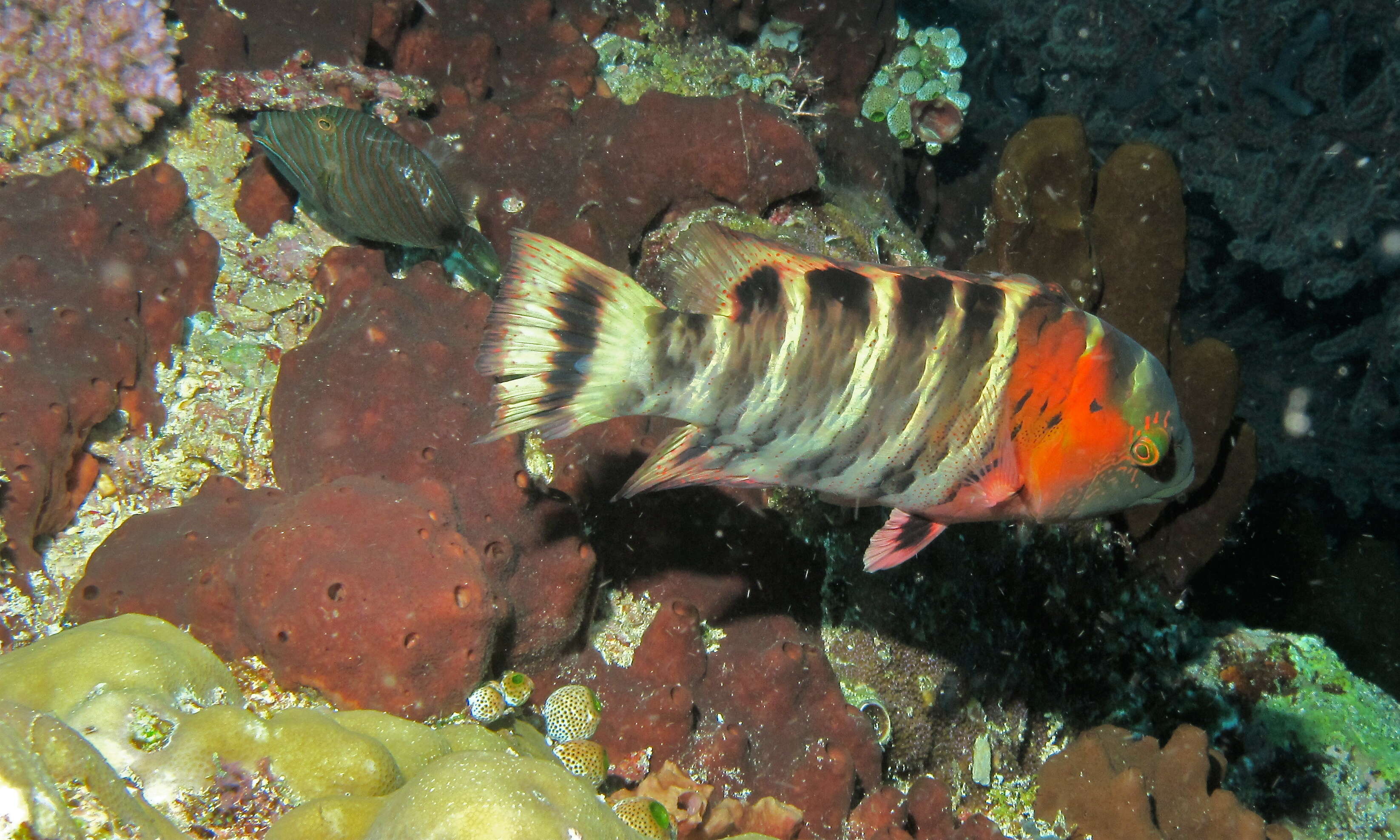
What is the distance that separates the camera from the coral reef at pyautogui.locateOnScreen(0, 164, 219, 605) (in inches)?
122

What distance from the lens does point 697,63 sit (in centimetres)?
608

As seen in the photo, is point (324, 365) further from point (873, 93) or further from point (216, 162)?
point (873, 93)

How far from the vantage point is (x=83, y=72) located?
420 cm

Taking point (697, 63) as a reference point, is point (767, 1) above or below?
above

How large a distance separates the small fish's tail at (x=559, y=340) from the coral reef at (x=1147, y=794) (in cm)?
385

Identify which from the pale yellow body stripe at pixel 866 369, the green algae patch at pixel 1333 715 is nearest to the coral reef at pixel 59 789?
the pale yellow body stripe at pixel 866 369

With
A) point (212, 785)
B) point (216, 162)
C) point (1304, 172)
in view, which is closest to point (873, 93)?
point (1304, 172)

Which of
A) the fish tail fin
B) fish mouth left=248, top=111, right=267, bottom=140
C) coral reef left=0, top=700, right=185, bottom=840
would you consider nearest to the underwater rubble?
coral reef left=0, top=700, right=185, bottom=840

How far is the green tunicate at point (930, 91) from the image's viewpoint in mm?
7078

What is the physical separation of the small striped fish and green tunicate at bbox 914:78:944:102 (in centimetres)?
489

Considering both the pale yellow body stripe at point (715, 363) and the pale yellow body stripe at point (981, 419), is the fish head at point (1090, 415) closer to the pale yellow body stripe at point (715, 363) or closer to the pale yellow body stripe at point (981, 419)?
the pale yellow body stripe at point (981, 419)

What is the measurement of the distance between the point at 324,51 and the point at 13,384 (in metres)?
2.88

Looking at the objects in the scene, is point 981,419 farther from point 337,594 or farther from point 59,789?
point 59,789

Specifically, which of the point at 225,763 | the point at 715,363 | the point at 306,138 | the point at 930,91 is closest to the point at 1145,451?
the point at 715,363
